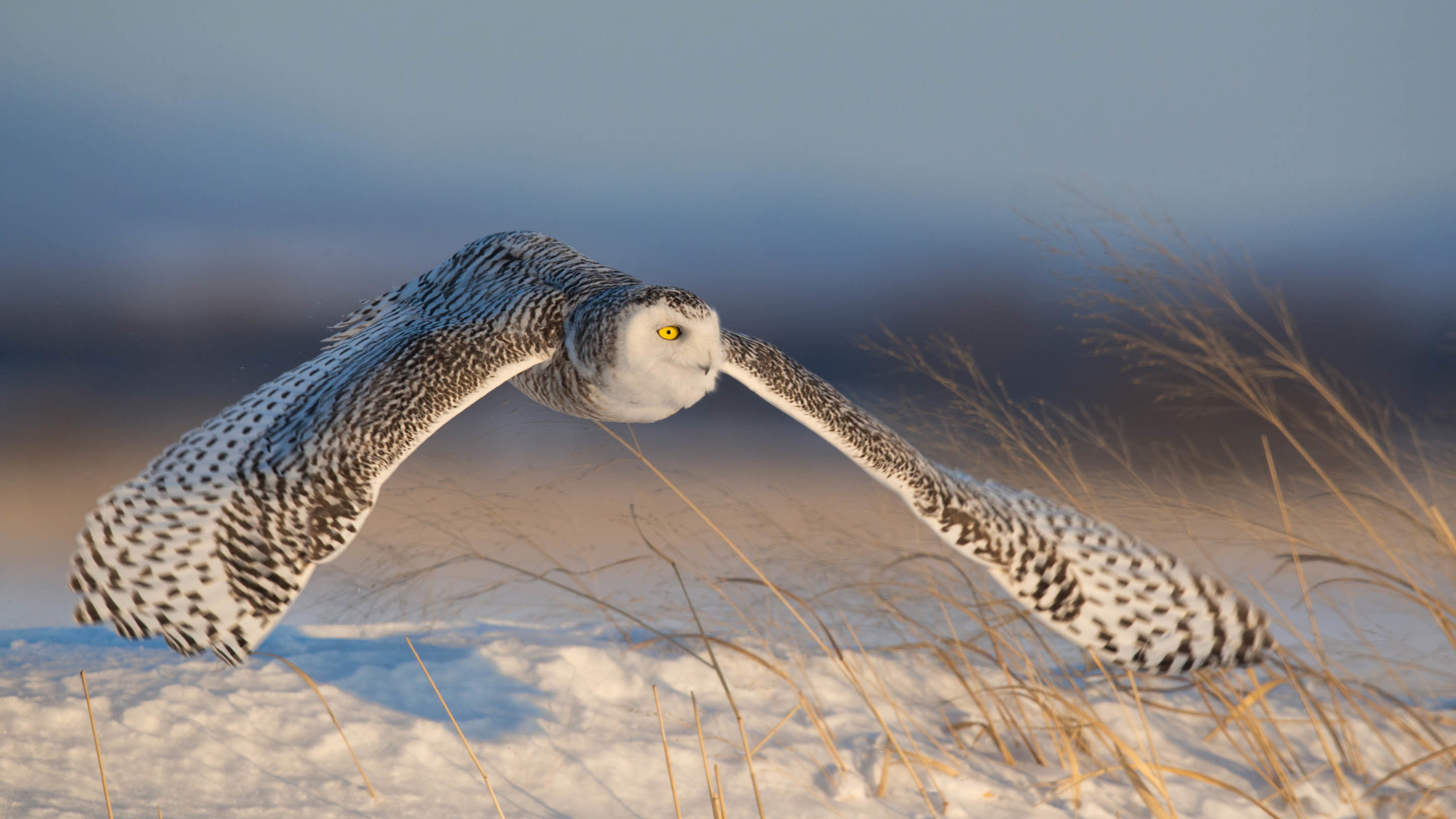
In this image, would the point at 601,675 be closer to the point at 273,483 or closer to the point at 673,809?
the point at 673,809

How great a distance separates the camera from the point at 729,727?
4648mm

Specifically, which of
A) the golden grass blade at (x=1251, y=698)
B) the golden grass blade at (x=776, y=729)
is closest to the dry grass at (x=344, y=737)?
the golden grass blade at (x=776, y=729)

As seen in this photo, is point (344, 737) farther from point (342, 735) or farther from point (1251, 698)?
point (1251, 698)

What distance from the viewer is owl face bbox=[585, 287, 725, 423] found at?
3.91 m

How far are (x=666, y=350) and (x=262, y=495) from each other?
1784mm

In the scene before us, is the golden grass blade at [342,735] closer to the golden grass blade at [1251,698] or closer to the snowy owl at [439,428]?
the snowy owl at [439,428]

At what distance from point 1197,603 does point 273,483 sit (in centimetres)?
397

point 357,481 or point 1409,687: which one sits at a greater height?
point 1409,687

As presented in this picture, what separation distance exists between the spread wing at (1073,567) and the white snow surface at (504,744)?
516mm

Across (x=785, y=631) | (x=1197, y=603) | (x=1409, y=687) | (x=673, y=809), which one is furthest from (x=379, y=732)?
(x=1409, y=687)

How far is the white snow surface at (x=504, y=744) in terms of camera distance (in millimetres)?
3785

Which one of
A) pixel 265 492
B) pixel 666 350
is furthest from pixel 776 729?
pixel 265 492

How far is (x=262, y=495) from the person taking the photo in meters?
3.40

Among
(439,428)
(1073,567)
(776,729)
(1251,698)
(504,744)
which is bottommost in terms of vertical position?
(504,744)
